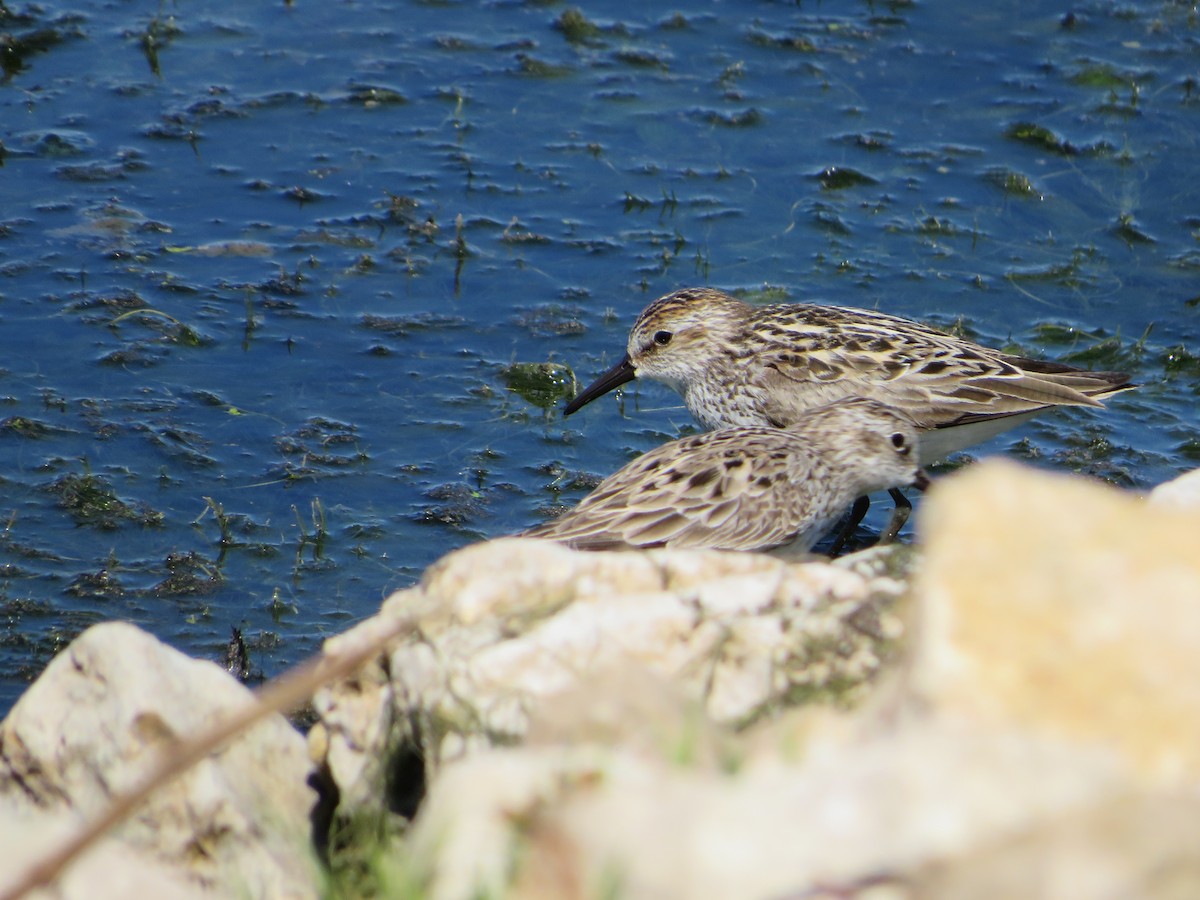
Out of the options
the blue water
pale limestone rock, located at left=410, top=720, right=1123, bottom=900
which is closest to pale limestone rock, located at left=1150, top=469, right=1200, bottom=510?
pale limestone rock, located at left=410, top=720, right=1123, bottom=900

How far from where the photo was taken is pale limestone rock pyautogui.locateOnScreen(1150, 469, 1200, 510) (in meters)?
4.75

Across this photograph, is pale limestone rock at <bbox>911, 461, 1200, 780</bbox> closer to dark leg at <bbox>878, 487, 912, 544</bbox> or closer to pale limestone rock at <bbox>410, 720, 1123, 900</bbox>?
pale limestone rock at <bbox>410, 720, 1123, 900</bbox>

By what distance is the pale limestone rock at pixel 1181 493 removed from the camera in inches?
187

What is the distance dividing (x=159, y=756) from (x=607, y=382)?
170 inches

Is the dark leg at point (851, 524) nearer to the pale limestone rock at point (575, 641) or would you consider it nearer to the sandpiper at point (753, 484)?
the sandpiper at point (753, 484)

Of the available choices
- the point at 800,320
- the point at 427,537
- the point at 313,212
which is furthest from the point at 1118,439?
the point at 313,212

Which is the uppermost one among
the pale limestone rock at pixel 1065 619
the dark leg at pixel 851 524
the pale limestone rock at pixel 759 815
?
the pale limestone rock at pixel 1065 619

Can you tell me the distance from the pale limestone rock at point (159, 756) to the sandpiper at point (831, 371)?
3638mm

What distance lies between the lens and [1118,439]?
8.29m

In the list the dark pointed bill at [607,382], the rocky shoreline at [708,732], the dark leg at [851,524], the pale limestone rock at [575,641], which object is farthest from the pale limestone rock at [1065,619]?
the dark pointed bill at [607,382]

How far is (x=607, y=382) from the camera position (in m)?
8.16

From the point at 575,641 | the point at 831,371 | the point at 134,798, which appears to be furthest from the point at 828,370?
the point at 134,798

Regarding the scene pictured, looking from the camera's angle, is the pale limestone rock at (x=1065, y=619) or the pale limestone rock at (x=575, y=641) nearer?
the pale limestone rock at (x=1065, y=619)

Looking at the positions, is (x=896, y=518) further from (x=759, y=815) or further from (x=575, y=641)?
(x=759, y=815)
